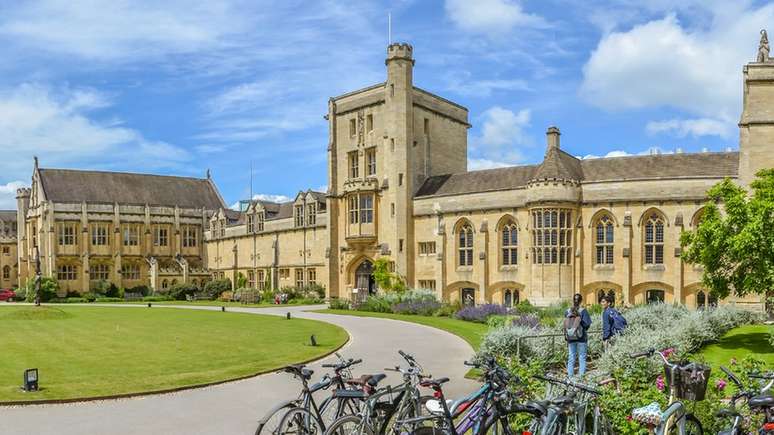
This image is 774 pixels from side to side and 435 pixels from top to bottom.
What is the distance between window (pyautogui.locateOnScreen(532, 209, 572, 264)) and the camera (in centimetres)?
3794

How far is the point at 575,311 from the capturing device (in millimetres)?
14953

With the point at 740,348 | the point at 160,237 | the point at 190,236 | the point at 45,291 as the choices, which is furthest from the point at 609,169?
the point at 160,237

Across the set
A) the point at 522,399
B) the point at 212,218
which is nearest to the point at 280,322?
the point at 522,399

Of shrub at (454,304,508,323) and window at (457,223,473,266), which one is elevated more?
window at (457,223,473,266)

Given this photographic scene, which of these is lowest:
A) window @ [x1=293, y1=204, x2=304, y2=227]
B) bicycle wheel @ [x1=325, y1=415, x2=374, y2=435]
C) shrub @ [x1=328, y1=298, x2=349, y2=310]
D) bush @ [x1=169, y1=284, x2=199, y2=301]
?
bush @ [x1=169, y1=284, x2=199, y2=301]

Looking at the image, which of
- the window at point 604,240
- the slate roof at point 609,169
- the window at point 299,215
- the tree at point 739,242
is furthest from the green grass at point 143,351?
the window at point 299,215

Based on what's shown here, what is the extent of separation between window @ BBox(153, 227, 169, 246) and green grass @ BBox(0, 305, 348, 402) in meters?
40.4

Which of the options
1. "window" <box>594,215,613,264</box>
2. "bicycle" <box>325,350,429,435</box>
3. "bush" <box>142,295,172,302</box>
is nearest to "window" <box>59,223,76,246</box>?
"bush" <box>142,295,172,302</box>

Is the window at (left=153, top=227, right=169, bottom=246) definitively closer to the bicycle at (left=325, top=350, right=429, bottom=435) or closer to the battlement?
the battlement

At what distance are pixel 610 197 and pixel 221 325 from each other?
22893 mm

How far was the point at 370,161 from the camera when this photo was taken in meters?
48.9

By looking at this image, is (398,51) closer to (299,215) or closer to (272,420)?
(299,215)

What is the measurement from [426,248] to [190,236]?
127 ft

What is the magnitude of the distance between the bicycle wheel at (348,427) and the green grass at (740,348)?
503 inches
